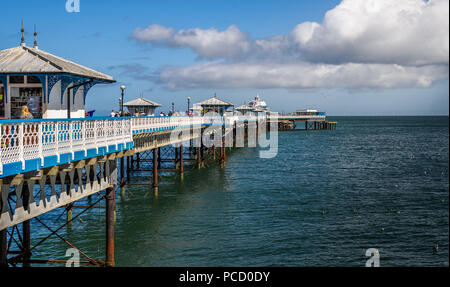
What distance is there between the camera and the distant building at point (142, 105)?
147 ft

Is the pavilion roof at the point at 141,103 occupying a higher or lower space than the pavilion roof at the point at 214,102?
lower

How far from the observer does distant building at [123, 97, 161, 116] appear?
44.8 metres

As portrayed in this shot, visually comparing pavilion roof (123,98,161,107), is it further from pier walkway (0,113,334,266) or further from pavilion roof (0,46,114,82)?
pavilion roof (0,46,114,82)

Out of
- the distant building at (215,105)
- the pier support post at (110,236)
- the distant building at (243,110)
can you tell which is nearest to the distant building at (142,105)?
the distant building at (215,105)

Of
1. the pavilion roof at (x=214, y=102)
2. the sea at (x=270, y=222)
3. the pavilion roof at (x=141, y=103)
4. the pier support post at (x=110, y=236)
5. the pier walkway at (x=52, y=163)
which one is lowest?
the sea at (x=270, y=222)

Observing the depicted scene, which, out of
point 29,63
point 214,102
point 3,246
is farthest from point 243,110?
point 3,246

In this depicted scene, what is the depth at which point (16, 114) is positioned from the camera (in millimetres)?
14023

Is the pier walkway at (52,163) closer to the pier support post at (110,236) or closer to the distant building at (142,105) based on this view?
the pier support post at (110,236)

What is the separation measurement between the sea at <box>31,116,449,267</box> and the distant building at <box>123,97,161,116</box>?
9158 mm

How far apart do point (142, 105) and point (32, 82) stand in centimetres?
3106

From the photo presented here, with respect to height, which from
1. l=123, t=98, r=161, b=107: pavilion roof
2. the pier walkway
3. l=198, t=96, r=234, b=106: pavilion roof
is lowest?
the pier walkway

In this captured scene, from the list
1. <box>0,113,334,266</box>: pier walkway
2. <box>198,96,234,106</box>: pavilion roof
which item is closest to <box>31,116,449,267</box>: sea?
<box>0,113,334,266</box>: pier walkway

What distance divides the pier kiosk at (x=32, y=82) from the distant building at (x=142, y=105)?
1157 inches
